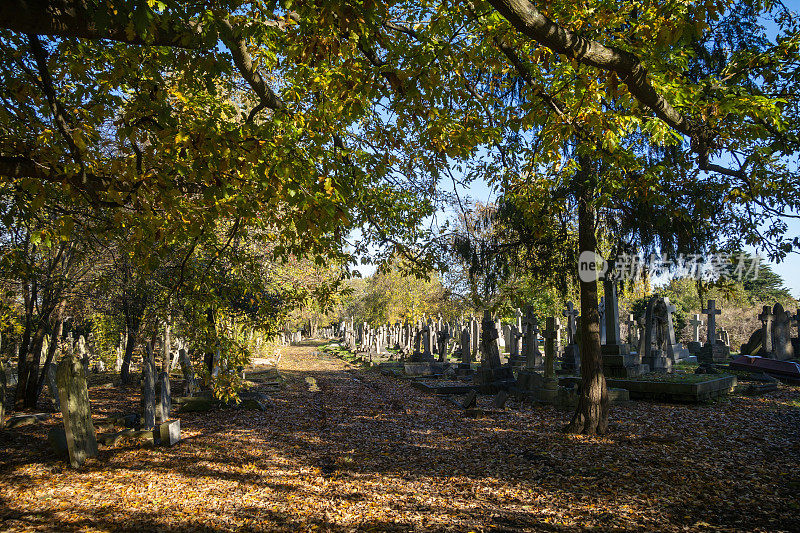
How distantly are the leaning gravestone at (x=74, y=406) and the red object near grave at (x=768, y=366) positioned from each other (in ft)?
61.7

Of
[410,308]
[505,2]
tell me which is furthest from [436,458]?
[410,308]

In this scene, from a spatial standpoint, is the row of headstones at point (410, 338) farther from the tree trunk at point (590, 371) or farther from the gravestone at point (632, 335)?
the tree trunk at point (590, 371)

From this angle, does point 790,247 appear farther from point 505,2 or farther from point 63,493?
point 63,493

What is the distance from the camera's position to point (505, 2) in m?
3.37

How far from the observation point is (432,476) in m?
6.73

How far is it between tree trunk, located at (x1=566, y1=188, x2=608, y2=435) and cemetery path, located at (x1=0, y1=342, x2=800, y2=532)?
0.35m

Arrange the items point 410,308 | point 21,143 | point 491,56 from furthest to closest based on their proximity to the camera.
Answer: point 410,308 < point 491,56 < point 21,143

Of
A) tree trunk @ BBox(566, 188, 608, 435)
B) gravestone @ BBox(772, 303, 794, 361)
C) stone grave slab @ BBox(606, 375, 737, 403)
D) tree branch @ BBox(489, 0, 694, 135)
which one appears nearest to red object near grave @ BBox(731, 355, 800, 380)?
gravestone @ BBox(772, 303, 794, 361)

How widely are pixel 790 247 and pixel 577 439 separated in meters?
4.35

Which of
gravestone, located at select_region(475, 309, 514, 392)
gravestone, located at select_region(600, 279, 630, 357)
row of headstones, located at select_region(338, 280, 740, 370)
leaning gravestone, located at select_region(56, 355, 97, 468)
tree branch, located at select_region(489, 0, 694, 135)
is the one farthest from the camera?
gravestone, located at select_region(475, 309, 514, 392)

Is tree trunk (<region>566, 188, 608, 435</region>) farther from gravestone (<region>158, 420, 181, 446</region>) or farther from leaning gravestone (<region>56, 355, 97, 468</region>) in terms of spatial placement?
leaning gravestone (<region>56, 355, 97, 468</region>)

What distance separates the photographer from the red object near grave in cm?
1476

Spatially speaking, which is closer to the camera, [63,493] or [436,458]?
[63,493]

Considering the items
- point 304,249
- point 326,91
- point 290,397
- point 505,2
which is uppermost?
point 326,91
